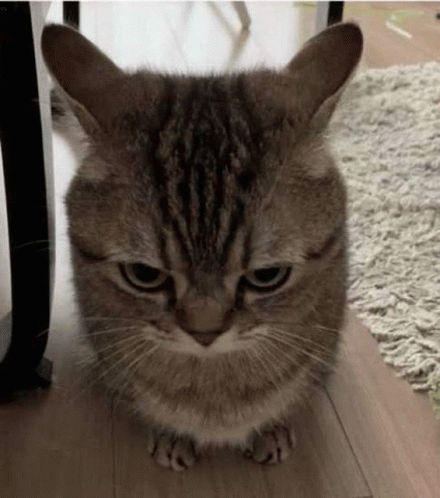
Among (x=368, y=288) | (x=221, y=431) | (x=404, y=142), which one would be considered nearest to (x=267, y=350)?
(x=221, y=431)

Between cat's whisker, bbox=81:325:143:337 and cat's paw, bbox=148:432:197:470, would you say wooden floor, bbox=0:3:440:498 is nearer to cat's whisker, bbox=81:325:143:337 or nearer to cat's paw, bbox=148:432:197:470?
cat's paw, bbox=148:432:197:470

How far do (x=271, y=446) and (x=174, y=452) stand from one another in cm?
15

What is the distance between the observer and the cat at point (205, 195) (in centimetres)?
87

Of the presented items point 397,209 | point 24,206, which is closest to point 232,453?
point 24,206

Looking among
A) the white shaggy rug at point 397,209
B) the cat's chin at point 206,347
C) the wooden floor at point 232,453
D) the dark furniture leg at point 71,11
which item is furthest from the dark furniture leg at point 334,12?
the cat's chin at point 206,347

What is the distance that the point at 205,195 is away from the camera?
0.86 meters

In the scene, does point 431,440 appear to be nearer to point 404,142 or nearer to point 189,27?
point 404,142

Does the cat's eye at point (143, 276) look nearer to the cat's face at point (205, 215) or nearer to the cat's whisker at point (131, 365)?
the cat's face at point (205, 215)

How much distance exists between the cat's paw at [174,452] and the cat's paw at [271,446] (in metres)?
0.09

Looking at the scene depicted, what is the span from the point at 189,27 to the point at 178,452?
185 cm

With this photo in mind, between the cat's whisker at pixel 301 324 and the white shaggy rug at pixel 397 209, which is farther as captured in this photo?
the white shaggy rug at pixel 397 209

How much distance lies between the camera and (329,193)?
96 cm

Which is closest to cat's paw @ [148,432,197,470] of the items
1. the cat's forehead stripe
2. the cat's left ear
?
the cat's forehead stripe

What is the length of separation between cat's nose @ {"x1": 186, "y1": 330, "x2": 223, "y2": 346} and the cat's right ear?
262mm
